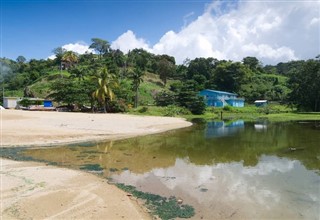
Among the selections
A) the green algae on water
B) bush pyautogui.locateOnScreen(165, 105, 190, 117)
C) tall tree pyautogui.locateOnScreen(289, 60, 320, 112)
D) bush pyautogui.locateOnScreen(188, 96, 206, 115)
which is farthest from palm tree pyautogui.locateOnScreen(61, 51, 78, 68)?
the green algae on water

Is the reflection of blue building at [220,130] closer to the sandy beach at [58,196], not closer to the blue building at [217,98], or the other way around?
the sandy beach at [58,196]

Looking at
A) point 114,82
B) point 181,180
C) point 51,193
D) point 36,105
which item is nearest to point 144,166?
point 181,180

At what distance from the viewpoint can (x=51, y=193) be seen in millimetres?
12336

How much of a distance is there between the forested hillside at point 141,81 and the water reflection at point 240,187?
4747 cm

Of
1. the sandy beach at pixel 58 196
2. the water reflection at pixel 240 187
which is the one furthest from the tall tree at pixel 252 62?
the sandy beach at pixel 58 196

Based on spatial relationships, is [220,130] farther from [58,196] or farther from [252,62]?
[252,62]

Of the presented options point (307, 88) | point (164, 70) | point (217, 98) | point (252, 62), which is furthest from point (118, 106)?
point (252, 62)

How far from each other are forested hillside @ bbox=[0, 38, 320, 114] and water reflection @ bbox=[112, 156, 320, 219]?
47.5m

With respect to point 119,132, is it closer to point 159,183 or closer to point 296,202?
point 159,183

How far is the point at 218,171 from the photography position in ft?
58.9

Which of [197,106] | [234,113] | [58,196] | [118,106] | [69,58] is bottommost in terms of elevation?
[58,196]

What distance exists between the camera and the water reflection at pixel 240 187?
38.1 feet

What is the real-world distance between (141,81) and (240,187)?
74.4 metres

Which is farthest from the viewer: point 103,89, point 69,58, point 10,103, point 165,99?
point 69,58
